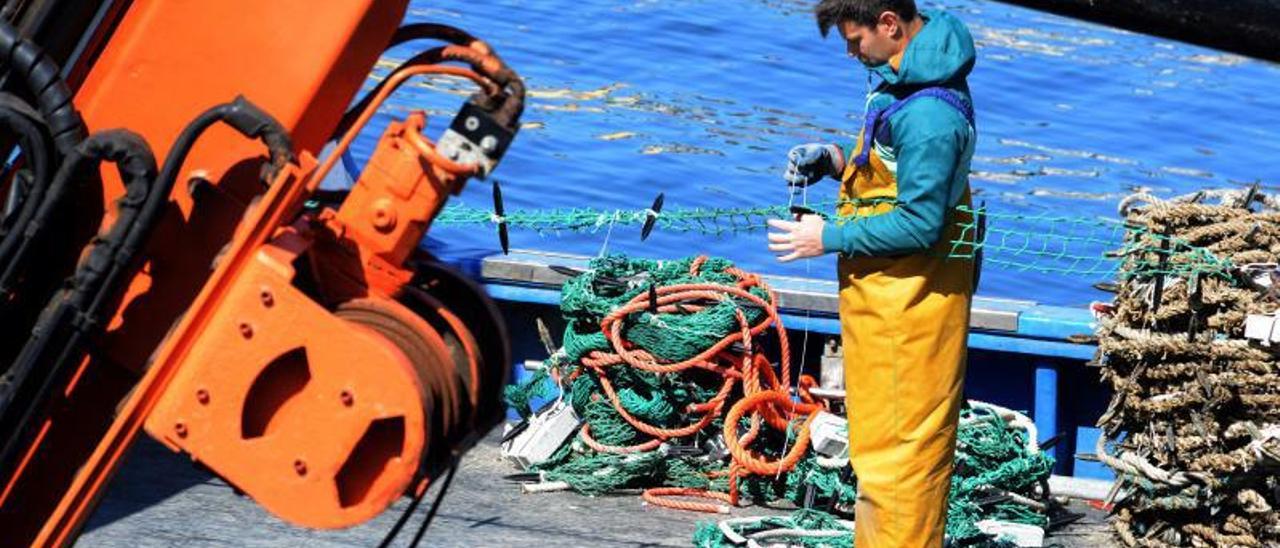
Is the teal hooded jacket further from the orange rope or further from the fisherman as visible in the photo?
the orange rope

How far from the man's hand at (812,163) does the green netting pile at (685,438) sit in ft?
3.59

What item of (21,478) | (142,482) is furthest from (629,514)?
(21,478)

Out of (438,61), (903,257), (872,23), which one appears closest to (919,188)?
(903,257)

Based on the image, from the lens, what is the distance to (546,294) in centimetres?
669

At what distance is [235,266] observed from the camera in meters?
2.91

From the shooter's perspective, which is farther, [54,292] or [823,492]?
[823,492]

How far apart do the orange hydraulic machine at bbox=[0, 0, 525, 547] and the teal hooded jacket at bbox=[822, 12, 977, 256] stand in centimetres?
175

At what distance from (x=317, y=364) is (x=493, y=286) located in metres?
3.88

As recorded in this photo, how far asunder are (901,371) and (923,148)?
601 mm

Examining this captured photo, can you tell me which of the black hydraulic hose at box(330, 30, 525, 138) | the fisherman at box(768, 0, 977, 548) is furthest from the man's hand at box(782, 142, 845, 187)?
the black hydraulic hose at box(330, 30, 525, 138)

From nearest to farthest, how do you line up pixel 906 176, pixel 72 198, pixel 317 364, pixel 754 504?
pixel 317 364
pixel 72 198
pixel 906 176
pixel 754 504

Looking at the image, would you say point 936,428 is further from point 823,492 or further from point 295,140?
point 295,140

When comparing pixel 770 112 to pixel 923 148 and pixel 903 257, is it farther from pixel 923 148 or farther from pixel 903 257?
pixel 923 148

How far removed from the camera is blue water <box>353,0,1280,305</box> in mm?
14461
